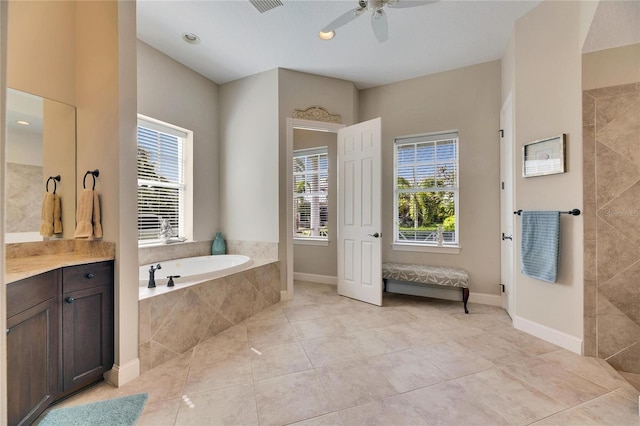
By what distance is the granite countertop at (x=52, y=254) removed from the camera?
158 centimetres

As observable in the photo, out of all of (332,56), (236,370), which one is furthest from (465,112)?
(236,370)

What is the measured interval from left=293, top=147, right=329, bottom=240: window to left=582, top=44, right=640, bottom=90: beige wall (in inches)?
119

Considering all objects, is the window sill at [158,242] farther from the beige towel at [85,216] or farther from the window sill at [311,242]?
the window sill at [311,242]

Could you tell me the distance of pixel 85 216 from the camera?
187 centimetres

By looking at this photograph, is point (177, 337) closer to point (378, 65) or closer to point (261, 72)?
point (261, 72)

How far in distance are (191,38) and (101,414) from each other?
3329 mm

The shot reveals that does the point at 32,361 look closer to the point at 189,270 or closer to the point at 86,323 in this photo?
the point at 86,323

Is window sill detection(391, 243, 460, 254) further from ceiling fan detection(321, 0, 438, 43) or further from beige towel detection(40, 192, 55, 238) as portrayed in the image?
beige towel detection(40, 192, 55, 238)

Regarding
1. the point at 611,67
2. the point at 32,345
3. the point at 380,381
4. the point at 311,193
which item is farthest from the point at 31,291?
the point at 611,67

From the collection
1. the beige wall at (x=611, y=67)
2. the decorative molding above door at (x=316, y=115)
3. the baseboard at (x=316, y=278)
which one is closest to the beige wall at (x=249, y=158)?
the decorative molding above door at (x=316, y=115)

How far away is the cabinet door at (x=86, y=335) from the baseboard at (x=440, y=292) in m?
3.11

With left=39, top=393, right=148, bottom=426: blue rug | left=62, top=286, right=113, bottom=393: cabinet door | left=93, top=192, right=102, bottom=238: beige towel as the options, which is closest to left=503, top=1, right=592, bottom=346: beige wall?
left=39, top=393, right=148, bottom=426: blue rug

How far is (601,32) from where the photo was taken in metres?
2.02

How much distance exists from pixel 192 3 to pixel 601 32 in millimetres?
3275
